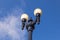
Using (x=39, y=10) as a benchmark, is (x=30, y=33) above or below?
below

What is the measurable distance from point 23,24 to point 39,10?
Answer: 3.97 feet

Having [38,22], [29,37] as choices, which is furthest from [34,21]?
[29,37]

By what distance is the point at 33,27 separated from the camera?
1280 centimetres

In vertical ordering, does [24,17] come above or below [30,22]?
above

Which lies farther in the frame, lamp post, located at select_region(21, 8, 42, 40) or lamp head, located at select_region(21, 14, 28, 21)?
lamp head, located at select_region(21, 14, 28, 21)

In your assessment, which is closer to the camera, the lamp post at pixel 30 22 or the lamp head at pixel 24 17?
the lamp post at pixel 30 22

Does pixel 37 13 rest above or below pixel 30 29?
above

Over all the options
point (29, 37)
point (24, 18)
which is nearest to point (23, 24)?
point (24, 18)

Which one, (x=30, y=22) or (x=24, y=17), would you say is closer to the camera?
(x=30, y=22)

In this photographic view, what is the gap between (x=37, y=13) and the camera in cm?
1320

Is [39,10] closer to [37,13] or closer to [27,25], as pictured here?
[37,13]

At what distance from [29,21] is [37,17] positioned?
1.64ft

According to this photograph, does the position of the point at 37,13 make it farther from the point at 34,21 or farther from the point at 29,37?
the point at 29,37

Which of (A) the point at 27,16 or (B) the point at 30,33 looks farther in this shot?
(A) the point at 27,16
